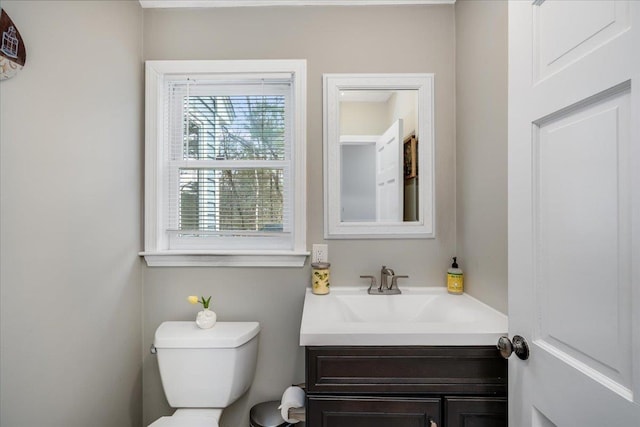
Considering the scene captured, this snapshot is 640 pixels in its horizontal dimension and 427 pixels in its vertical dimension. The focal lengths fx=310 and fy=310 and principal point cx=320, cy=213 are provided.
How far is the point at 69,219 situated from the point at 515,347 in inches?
63.1

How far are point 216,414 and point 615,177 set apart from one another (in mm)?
1634

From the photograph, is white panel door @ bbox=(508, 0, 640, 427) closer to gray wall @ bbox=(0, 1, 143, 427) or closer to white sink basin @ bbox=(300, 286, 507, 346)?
white sink basin @ bbox=(300, 286, 507, 346)

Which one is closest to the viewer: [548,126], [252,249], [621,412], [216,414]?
[621,412]

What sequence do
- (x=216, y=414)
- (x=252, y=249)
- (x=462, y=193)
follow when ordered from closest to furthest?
(x=216, y=414) < (x=462, y=193) < (x=252, y=249)

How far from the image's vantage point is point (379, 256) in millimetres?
1629

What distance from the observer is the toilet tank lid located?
1.40 m

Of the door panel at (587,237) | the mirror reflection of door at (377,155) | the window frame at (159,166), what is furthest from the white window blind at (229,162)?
the door panel at (587,237)

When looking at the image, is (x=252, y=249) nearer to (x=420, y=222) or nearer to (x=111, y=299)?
(x=111, y=299)

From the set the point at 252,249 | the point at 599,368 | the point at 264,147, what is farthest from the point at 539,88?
the point at 252,249

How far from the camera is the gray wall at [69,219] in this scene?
1.06m

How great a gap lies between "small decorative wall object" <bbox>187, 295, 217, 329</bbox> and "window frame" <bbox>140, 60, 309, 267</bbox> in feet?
0.62

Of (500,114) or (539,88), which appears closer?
(539,88)

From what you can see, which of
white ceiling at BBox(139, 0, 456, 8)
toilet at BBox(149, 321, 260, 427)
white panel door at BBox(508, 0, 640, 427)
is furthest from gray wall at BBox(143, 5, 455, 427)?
white panel door at BBox(508, 0, 640, 427)

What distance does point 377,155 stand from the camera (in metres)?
1.60
